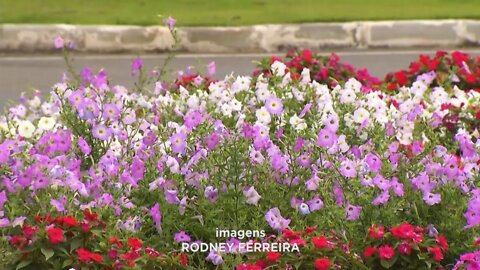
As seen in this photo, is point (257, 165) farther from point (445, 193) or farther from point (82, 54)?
point (82, 54)

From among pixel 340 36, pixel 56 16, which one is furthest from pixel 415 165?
pixel 56 16

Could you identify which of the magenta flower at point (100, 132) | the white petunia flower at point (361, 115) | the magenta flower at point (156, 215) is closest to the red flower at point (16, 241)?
the magenta flower at point (156, 215)

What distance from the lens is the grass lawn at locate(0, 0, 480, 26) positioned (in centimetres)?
1252

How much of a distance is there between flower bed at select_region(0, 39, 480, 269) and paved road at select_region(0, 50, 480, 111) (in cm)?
497

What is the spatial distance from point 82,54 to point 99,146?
6574mm

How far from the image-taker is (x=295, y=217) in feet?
15.4

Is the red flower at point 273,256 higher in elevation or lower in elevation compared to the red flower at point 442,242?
lower

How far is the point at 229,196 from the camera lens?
475 centimetres

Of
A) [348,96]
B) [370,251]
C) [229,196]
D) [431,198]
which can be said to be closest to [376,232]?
[370,251]

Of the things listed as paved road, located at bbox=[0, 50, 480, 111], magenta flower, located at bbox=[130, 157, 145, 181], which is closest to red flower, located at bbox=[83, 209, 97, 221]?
magenta flower, located at bbox=[130, 157, 145, 181]

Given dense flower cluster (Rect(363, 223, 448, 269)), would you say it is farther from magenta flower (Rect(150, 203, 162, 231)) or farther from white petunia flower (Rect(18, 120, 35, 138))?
white petunia flower (Rect(18, 120, 35, 138))

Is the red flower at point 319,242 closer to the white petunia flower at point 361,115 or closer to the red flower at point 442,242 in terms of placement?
the red flower at point 442,242

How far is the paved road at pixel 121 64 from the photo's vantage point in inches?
416

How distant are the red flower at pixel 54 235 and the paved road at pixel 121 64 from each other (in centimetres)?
620
